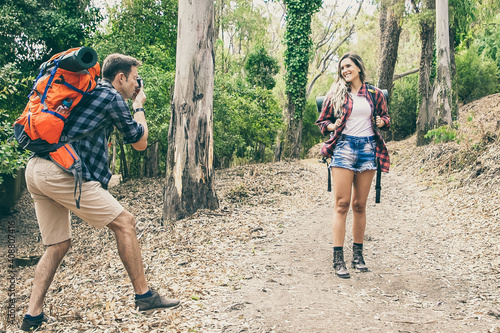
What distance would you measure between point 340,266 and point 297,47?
13.7m

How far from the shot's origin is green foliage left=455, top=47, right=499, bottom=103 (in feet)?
73.3

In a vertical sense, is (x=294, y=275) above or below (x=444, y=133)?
below

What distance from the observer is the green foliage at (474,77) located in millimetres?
22328

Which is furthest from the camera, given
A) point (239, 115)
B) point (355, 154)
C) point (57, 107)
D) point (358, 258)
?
point (239, 115)

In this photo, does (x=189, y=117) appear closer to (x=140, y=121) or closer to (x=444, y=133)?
(x=140, y=121)

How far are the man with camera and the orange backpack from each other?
0.09 meters

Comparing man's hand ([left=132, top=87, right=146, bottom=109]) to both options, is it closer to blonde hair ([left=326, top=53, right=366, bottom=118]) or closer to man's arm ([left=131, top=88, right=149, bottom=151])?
man's arm ([left=131, top=88, right=149, bottom=151])

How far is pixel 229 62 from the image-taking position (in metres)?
29.9

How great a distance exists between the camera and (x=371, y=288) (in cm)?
402

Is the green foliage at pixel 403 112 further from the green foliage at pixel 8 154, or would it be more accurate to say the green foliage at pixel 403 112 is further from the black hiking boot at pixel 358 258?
the black hiking boot at pixel 358 258

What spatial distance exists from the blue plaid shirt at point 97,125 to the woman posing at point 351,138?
206 centimetres

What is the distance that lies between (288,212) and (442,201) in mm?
2981

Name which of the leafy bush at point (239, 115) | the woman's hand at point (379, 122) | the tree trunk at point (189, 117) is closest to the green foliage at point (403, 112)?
the leafy bush at point (239, 115)

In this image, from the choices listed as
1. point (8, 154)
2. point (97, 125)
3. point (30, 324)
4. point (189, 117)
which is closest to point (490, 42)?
point (189, 117)
